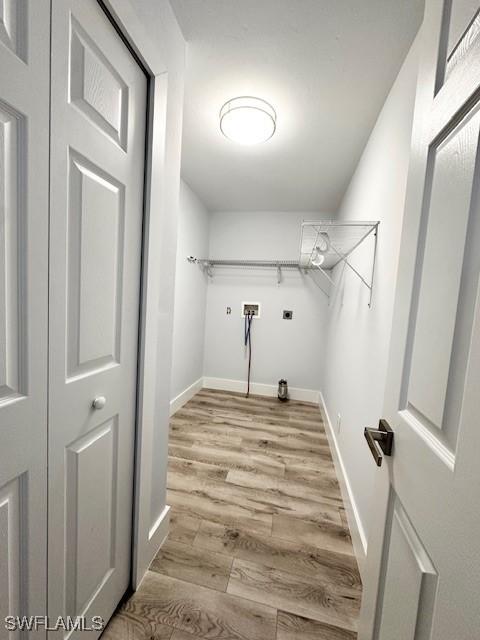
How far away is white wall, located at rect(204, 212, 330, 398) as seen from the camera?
3.41 meters

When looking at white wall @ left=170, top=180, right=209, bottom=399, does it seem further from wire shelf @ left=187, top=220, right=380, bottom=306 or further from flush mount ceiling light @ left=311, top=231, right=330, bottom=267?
flush mount ceiling light @ left=311, top=231, right=330, bottom=267

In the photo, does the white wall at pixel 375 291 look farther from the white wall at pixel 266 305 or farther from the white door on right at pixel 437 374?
the white wall at pixel 266 305

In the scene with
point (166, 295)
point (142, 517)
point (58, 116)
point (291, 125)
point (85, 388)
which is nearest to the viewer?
point (58, 116)

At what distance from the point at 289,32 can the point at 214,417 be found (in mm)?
2971

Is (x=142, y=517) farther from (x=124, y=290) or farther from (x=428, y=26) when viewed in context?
(x=428, y=26)

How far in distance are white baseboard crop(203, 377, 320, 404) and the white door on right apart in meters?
2.79

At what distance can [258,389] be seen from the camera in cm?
358

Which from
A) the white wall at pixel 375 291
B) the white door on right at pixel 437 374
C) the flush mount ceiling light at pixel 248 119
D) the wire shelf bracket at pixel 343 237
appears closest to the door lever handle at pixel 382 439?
the white door on right at pixel 437 374

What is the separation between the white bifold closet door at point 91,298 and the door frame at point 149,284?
0.10 ft

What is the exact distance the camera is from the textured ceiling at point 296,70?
3.55 feet

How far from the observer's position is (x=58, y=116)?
636mm

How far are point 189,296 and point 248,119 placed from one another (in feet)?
6.26

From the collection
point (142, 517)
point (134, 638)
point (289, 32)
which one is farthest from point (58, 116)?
point (134, 638)

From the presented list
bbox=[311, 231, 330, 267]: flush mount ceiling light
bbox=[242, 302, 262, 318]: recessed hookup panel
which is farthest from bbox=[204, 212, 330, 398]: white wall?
bbox=[311, 231, 330, 267]: flush mount ceiling light
